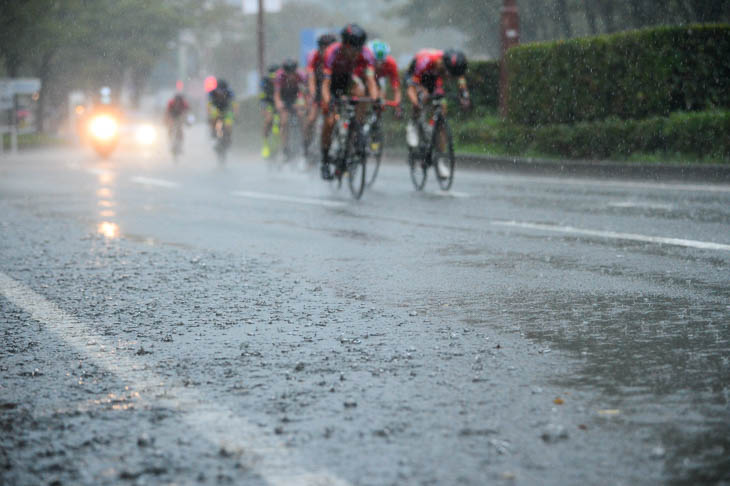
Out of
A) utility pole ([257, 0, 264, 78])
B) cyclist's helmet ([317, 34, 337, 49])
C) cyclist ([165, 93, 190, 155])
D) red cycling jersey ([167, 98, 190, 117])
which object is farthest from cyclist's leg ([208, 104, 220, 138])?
utility pole ([257, 0, 264, 78])

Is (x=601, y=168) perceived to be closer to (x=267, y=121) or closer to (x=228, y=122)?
(x=267, y=121)

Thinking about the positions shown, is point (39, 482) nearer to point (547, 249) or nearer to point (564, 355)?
point (564, 355)

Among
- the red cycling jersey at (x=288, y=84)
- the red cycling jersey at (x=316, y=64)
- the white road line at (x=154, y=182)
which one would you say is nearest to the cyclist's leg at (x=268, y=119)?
the red cycling jersey at (x=288, y=84)

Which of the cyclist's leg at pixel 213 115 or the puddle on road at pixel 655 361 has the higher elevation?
the cyclist's leg at pixel 213 115

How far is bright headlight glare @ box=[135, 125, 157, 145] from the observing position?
4719cm

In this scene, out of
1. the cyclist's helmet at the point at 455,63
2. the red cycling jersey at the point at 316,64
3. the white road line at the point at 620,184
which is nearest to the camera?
the cyclist's helmet at the point at 455,63

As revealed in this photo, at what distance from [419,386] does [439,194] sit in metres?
9.68

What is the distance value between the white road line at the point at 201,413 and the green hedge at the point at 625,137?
12072 mm

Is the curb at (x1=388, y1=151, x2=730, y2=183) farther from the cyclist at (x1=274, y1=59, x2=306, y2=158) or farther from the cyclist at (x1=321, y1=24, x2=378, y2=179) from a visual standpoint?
the cyclist at (x1=321, y1=24, x2=378, y2=179)

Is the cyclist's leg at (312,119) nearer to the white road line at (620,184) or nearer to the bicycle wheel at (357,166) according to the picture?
the bicycle wheel at (357,166)

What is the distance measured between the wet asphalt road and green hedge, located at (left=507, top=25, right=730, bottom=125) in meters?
7.04

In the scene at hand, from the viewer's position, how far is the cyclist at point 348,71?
43.9ft

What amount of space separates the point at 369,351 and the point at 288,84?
54.5 feet

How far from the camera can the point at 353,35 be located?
43.1 feet
